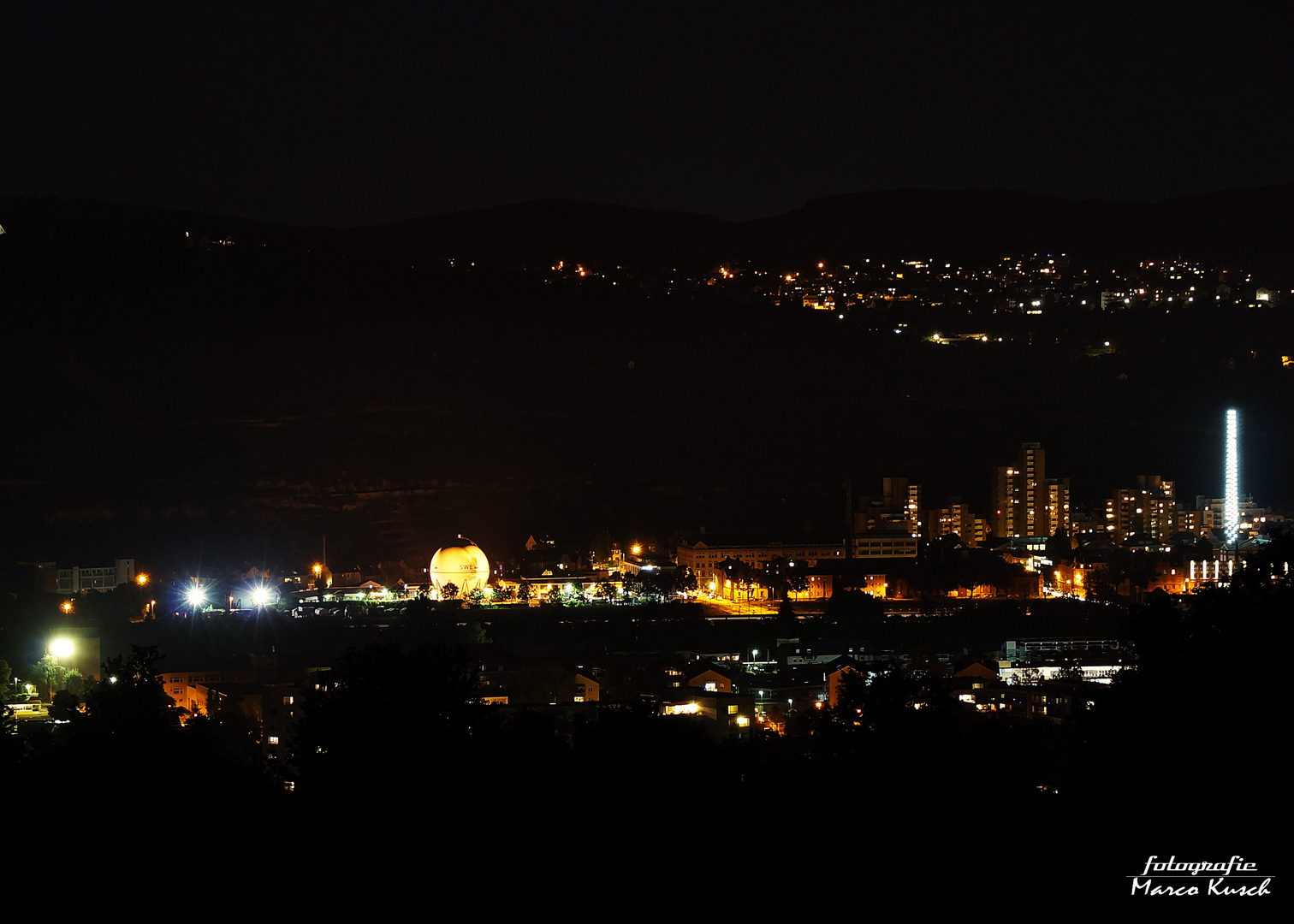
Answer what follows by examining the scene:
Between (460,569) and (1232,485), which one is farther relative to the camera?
(1232,485)

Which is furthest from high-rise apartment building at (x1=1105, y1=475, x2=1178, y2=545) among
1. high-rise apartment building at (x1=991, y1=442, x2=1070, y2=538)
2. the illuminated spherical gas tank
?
the illuminated spherical gas tank

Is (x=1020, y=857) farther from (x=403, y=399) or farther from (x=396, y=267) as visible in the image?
(x=396, y=267)
